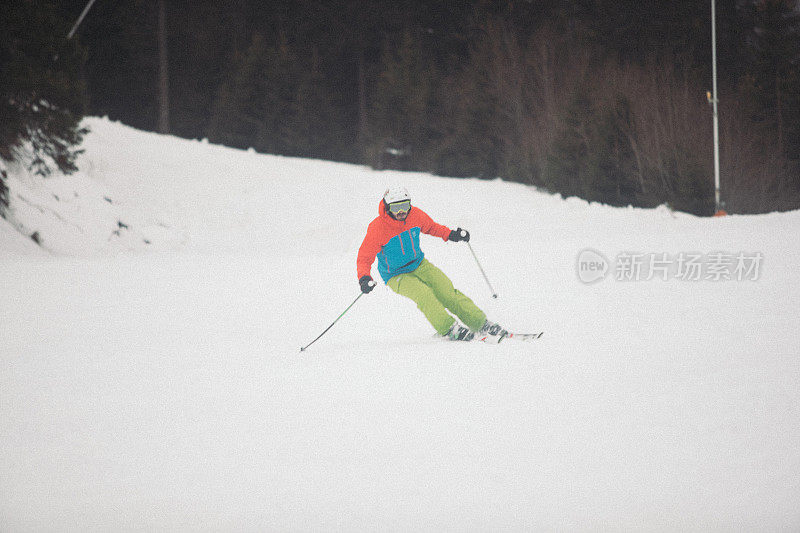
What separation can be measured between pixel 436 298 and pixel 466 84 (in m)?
21.1

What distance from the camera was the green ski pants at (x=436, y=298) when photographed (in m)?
5.68

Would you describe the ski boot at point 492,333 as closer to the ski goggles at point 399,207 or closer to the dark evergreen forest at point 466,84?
the ski goggles at point 399,207

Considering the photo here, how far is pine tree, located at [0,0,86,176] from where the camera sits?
1041 centimetres

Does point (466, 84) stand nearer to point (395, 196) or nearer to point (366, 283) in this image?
point (395, 196)

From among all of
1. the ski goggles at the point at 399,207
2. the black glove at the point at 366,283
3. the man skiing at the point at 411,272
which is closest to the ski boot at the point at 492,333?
the man skiing at the point at 411,272

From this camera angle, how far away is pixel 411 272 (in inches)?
233

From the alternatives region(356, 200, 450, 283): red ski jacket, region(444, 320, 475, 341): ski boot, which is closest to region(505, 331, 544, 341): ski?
region(444, 320, 475, 341): ski boot

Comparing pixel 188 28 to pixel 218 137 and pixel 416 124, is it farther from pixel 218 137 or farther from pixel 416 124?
pixel 416 124

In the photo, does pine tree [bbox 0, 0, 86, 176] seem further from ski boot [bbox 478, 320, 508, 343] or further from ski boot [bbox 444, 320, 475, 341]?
ski boot [bbox 478, 320, 508, 343]

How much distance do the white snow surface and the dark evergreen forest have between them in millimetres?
6474

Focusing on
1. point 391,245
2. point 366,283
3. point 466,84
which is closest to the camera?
point 366,283

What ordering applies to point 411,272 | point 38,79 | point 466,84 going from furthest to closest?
point 466,84
point 38,79
point 411,272

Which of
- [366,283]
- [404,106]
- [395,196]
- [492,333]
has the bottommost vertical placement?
[492,333]

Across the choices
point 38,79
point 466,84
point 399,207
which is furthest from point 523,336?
point 466,84
